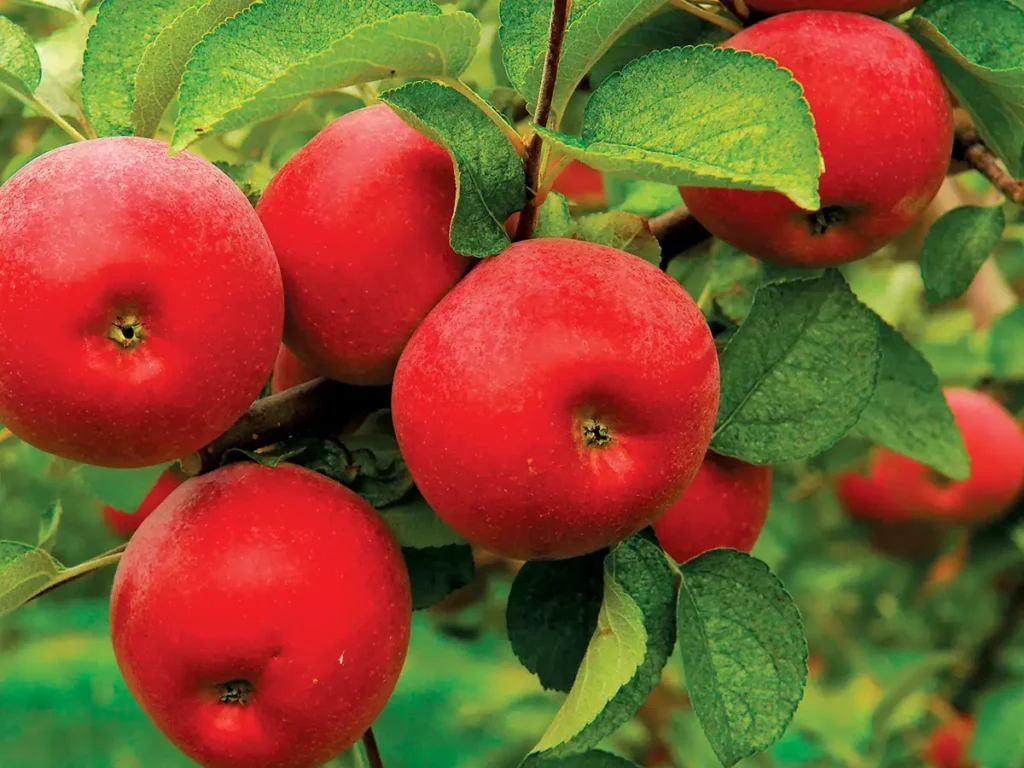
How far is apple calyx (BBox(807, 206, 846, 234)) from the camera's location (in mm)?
887

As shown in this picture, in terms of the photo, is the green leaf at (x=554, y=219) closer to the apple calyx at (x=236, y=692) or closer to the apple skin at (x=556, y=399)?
the apple skin at (x=556, y=399)

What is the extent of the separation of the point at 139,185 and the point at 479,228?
208mm

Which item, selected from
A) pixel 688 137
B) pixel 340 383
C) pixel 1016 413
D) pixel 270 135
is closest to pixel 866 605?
pixel 1016 413

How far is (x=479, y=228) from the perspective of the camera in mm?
739

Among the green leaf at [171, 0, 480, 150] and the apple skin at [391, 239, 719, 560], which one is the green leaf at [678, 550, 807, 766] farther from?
the green leaf at [171, 0, 480, 150]

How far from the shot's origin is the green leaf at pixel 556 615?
0.92 metres

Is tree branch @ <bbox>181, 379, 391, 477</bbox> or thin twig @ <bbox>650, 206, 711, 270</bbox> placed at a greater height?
thin twig @ <bbox>650, 206, 711, 270</bbox>

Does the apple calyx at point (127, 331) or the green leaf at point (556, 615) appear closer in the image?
the apple calyx at point (127, 331)

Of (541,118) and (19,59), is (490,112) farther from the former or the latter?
(19,59)

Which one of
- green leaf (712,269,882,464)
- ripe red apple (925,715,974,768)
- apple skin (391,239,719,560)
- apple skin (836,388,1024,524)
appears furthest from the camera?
ripe red apple (925,715,974,768)

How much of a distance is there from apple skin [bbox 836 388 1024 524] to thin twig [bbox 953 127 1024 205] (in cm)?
88

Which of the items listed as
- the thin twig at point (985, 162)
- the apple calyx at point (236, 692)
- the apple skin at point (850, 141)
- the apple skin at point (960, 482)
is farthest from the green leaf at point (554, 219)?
the apple skin at point (960, 482)

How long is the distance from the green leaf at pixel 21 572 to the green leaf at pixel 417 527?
0.25 m

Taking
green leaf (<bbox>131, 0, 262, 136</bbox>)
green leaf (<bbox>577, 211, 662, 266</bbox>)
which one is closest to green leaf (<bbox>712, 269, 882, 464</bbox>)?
green leaf (<bbox>577, 211, 662, 266</bbox>)
